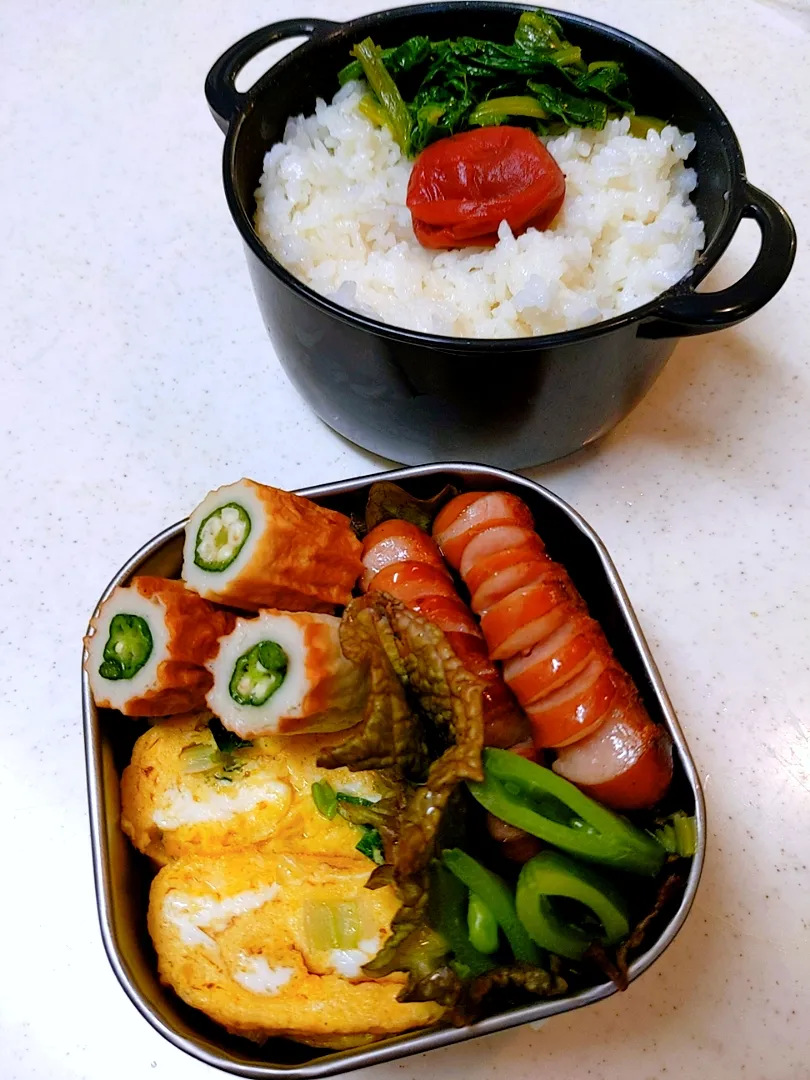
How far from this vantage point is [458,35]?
129 centimetres

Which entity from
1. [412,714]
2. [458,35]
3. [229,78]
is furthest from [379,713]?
[458,35]

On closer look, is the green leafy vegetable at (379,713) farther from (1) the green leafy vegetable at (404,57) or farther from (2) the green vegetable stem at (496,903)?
(1) the green leafy vegetable at (404,57)

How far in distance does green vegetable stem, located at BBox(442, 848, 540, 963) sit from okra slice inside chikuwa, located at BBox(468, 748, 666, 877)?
53mm

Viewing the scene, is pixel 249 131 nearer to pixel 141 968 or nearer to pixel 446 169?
pixel 446 169

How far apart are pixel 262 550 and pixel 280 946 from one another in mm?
377

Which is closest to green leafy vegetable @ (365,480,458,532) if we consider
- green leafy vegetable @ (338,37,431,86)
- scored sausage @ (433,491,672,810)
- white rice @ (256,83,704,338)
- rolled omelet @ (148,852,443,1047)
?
scored sausage @ (433,491,672,810)

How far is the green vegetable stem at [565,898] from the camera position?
786 millimetres

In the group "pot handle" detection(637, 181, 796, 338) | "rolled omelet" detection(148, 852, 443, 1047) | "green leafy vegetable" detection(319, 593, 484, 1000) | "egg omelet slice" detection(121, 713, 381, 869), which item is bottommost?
"rolled omelet" detection(148, 852, 443, 1047)

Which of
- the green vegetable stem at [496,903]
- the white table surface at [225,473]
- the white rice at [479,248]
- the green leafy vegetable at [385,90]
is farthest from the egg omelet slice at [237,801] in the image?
the green leafy vegetable at [385,90]

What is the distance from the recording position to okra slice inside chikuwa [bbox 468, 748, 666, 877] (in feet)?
2.63

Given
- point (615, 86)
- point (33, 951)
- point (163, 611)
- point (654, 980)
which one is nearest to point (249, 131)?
point (615, 86)

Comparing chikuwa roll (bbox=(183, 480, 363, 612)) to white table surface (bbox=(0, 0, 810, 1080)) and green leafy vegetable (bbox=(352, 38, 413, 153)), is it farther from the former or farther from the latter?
green leafy vegetable (bbox=(352, 38, 413, 153))

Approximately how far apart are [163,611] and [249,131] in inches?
27.6

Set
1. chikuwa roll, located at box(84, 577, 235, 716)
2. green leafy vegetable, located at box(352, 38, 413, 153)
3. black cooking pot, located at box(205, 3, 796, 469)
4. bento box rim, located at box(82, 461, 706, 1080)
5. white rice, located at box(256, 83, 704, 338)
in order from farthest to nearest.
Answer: green leafy vegetable, located at box(352, 38, 413, 153) → white rice, located at box(256, 83, 704, 338) → black cooking pot, located at box(205, 3, 796, 469) → chikuwa roll, located at box(84, 577, 235, 716) → bento box rim, located at box(82, 461, 706, 1080)
